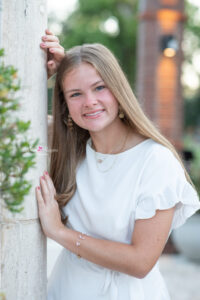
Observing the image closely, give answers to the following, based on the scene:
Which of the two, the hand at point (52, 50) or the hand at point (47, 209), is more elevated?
the hand at point (52, 50)

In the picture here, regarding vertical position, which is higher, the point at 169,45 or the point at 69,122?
the point at 169,45

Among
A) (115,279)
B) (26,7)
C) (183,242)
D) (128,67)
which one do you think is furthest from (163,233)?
(128,67)

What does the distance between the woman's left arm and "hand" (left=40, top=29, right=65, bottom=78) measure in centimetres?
47

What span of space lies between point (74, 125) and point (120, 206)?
1.69 feet

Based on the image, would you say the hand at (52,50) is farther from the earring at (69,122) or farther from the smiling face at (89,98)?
the earring at (69,122)

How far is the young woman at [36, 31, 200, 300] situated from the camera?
→ 5.40 feet

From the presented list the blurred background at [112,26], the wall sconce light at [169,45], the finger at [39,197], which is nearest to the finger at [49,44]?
the finger at [39,197]

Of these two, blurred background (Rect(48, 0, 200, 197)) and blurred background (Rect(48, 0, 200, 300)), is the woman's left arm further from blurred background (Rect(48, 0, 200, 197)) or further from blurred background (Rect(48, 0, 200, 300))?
blurred background (Rect(48, 0, 200, 197))

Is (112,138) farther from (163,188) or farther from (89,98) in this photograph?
(163,188)

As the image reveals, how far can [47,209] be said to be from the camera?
1.64 meters

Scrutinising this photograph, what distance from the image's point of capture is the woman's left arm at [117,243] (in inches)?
64.0

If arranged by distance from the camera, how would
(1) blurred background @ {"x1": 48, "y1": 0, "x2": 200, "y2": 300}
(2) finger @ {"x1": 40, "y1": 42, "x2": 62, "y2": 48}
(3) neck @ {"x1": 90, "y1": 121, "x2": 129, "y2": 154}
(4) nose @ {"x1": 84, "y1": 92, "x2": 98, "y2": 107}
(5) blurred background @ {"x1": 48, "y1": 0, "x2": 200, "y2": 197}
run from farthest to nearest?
(5) blurred background @ {"x1": 48, "y1": 0, "x2": 200, "y2": 197} < (1) blurred background @ {"x1": 48, "y1": 0, "x2": 200, "y2": 300} < (3) neck @ {"x1": 90, "y1": 121, "x2": 129, "y2": 154} < (4) nose @ {"x1": 84, "y1": 92, "x2": 98, "y2": 107} < (2) finger @ {"x1": 40, "y1": 42, "x2": 62, "y2": 48}

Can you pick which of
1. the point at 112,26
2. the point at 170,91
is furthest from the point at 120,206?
the point at 112,26

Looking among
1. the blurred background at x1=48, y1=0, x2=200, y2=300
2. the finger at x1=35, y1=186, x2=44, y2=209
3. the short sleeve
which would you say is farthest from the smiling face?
the blurred background at x1=48, y1=0, x2=200, y2=300
